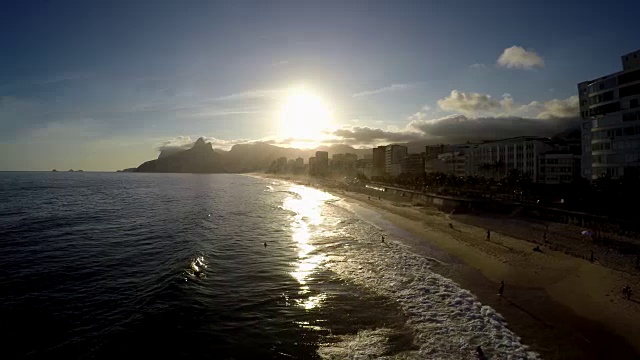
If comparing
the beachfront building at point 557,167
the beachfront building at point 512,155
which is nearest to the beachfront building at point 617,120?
the beachfront building at point 512,155

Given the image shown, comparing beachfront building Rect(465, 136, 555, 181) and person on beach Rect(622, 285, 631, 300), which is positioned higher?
beachfront building Rect(465, 136, 555, 181)

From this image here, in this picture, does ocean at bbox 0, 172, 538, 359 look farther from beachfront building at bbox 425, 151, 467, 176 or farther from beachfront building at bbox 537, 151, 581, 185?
beachfront building at bbox 425, 151, 467, 176

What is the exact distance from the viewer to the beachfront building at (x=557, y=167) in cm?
10200

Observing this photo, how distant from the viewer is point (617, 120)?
194 ft

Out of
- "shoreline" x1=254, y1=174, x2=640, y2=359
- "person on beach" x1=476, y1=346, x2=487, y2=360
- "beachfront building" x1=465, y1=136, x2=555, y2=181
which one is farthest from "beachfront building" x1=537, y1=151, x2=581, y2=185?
"person on beach" x1=476, y1=346, x2=487, y2=360

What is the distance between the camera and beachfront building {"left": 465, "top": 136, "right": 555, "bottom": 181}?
11388 cm

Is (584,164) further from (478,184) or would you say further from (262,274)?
(262,274)

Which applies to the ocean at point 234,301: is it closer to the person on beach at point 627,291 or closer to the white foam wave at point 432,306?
the white foam wave at point 432,306

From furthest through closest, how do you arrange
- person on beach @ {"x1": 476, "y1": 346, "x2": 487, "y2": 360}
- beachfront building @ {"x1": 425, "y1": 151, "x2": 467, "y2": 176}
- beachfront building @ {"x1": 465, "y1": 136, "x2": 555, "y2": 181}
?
beachfront building @ {"x1": 425, "y1": 151, "x2": 467, "y2": 176} < beachfront building @ {"x1": 465, "y1": 136, "x2": 555, "y2": 181} < person on beach @ {"x1": 476, "y1": 346, "x2": 487, "y2": 360}

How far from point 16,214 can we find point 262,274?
5553cm

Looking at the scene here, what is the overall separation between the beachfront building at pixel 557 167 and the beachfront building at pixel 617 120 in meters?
41.0

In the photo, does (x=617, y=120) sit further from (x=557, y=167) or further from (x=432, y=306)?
(x=432, y=306)

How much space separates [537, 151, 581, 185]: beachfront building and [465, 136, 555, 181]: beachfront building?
8.84ft

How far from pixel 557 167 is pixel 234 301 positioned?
112 meters
